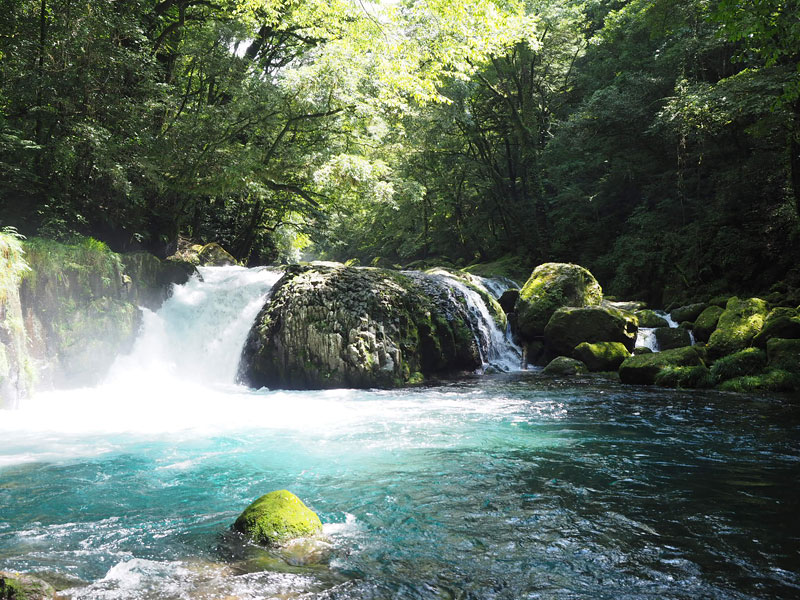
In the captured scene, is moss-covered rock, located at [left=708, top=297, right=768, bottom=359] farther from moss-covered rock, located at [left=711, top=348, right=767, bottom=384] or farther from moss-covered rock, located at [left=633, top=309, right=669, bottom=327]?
moss-covered rock, located at [left=633, top=309, right=669, bottom=327]

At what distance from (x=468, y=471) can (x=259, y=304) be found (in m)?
9.27

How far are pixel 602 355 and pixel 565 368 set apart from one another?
953mm

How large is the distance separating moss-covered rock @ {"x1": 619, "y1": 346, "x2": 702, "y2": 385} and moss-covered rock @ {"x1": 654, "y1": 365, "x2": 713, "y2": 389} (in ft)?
0.56

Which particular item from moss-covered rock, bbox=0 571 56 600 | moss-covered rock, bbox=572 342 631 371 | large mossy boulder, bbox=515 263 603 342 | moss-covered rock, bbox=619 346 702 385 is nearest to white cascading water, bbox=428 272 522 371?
large mossy boulder, bbox=515 263 603 342

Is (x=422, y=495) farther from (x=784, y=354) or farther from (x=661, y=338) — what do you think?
(x=661, y=338)

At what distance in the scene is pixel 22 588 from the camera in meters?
2.50

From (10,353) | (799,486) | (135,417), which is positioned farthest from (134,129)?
(799,486)

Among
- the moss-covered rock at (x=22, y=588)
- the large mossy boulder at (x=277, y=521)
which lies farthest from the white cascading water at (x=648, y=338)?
the moss-covered rock at (x=22, y=588)

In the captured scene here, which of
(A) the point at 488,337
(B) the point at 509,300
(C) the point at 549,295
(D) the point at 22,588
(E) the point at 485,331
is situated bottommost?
(D) the point at 22,588

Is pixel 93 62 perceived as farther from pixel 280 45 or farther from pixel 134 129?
pixel 280 45

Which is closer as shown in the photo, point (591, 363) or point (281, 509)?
point (281, 509)

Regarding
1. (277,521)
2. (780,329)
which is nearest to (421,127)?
(780,329)

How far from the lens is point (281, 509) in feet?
12.3

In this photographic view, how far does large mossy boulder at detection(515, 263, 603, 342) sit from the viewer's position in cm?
1469
